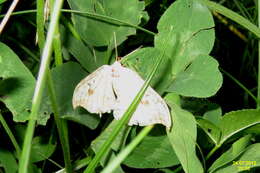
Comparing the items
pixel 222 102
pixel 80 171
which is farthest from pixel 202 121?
pixel 222 102

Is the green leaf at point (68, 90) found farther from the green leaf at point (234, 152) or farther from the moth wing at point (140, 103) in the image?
the green leaf at point (234, 152)

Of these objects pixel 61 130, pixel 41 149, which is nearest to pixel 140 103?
pixel 61 130

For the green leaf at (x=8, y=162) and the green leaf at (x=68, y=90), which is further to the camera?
the green leaf at (x=8, y=162)

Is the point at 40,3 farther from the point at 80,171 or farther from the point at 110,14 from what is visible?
the point at 80,171

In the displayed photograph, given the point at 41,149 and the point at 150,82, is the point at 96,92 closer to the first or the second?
the point at 150,82

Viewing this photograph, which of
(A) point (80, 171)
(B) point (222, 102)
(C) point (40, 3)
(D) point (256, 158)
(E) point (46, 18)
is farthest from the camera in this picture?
(B) point (222, 102)
